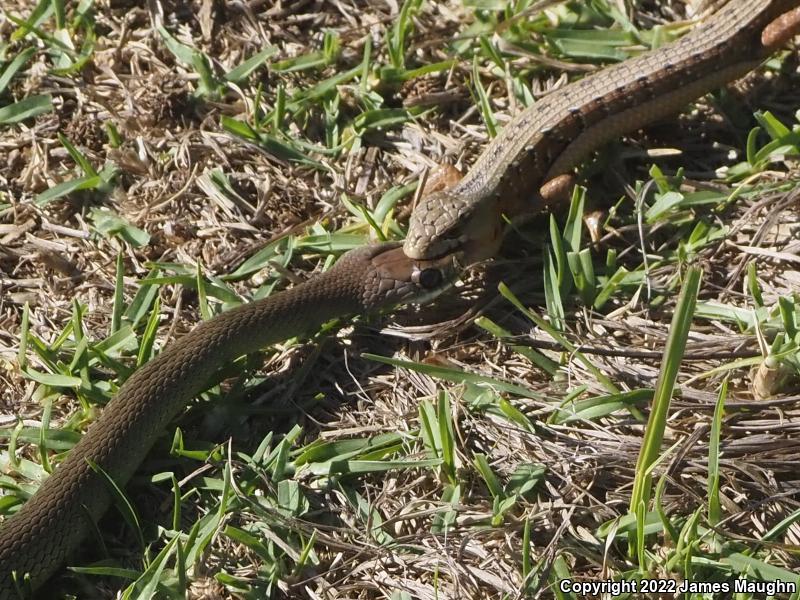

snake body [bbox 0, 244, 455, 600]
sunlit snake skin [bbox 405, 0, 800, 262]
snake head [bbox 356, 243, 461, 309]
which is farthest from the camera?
sunlit snake skin [bbox 405, 0, 800, 262]

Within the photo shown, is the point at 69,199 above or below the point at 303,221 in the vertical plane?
above

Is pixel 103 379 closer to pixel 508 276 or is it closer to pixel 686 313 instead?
pixel 508 276

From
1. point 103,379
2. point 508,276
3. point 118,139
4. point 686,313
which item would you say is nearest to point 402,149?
point 508,276

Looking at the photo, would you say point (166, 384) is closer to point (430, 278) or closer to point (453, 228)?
point (430, 278)

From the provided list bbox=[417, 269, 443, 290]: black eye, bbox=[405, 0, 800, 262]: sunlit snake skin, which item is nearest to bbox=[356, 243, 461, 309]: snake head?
bbox=[417, 269, 443, 290]: black eye

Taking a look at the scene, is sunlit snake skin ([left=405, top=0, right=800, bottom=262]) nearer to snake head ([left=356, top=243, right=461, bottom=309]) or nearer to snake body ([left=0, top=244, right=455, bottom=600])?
snake head ([left=356, top=243, right=461, bottom=309])

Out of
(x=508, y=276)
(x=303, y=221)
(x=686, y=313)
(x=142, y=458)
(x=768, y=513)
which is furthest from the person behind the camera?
(x=303, y=221)
